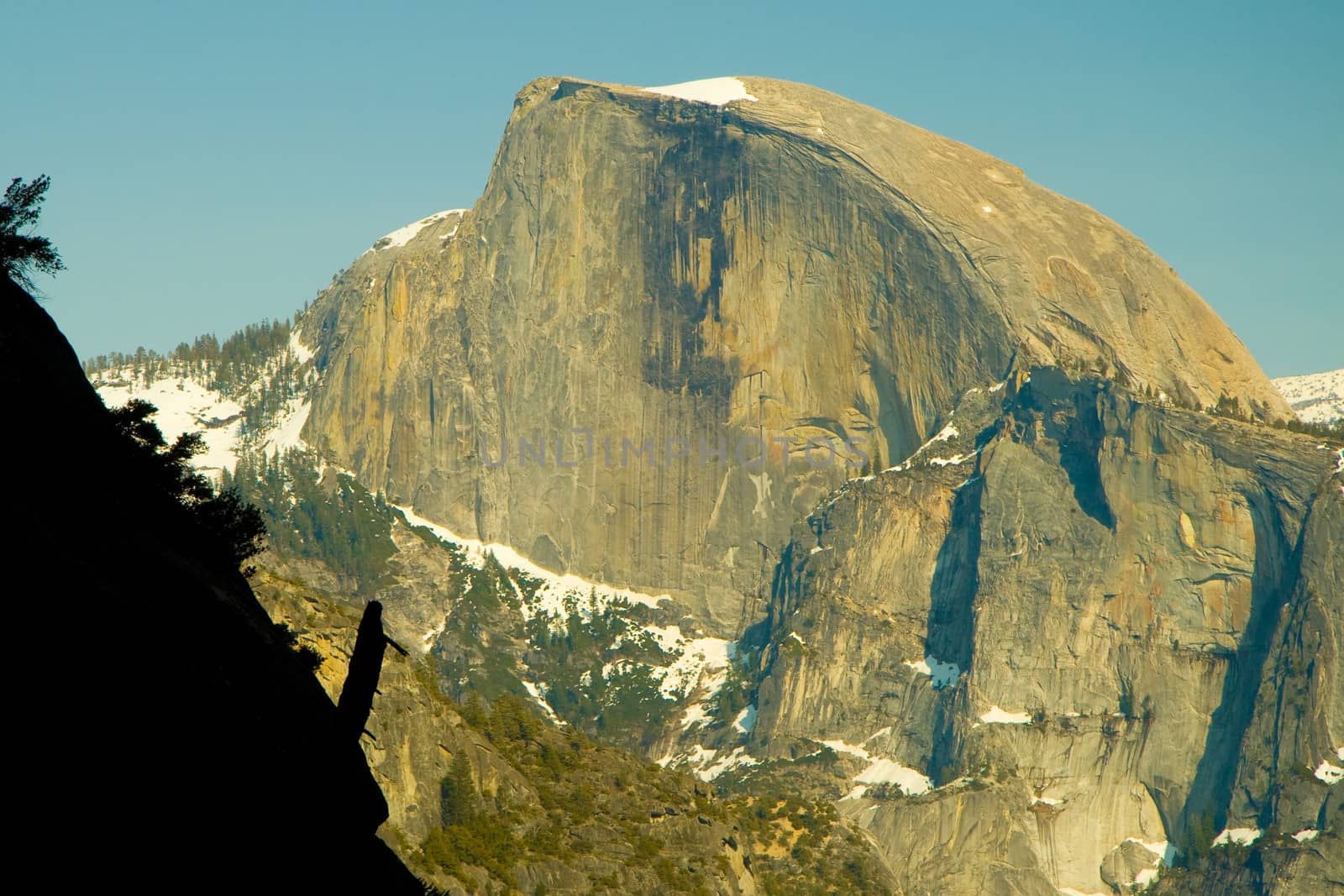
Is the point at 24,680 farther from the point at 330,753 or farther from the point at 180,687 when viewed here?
the point at 330,753

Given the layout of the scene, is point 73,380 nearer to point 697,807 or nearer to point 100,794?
point 100,794

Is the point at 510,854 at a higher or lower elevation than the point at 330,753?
lower

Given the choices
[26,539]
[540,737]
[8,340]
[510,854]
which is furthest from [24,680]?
[540,737]

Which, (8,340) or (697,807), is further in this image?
(697,807)

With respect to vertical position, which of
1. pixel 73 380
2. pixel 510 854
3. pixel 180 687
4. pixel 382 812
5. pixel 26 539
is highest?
pixel 73 380

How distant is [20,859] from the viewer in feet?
57.5

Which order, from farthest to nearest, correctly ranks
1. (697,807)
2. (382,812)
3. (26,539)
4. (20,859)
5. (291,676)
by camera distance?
(697,807)
(291,676)
(382,812)
(26,539)
(20,859)

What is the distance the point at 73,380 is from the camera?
3086 cm

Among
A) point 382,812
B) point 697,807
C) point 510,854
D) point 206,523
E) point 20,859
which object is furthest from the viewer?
point 697,807

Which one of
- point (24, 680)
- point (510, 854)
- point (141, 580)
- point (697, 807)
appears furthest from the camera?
point (697, 807)

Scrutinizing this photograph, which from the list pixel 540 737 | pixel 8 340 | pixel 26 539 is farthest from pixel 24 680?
pixel 540 737

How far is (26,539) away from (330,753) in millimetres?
4898

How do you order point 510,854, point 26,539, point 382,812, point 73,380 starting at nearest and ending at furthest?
point 26,539
point 382,812
point 73,380
point 510,854

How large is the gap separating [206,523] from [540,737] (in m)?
93.2
